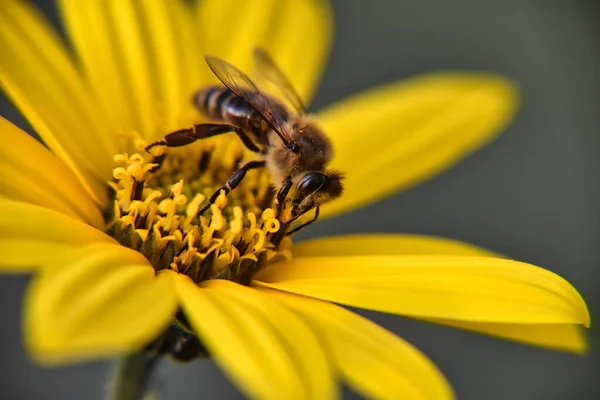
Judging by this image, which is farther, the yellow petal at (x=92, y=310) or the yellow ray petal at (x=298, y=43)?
the yellow ray petal at (x=298, y=43)

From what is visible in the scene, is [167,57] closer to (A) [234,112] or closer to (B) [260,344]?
(A) [234,112]

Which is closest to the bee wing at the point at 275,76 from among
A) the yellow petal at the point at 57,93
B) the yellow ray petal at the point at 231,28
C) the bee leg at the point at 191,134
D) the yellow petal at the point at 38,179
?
the yellow ray petal at the point at 231,28

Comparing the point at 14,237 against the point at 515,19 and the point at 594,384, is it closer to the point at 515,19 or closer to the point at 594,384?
the point at 594,384

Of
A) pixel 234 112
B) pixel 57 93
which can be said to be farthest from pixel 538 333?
pixel 57 93

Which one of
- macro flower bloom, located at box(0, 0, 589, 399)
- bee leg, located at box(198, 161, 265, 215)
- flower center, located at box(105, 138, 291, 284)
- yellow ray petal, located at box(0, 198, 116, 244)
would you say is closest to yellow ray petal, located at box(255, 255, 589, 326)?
macro flower bloom, located at box(0, 0, 589, 399)

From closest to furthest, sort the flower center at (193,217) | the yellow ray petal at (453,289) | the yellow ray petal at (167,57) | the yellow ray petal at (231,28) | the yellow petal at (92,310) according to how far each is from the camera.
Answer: the yellow petal at (92,310), the yellow ray petal at (453,289), the flower center at (193,217), the yellow ray petal at (167,57), the yellow ray petal at (231,28)

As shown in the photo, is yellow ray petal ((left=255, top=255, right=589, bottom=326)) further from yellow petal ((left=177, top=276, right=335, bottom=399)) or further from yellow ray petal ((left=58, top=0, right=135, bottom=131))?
yellow ray petal ((left=58, top=0, right=135, bottom=131))

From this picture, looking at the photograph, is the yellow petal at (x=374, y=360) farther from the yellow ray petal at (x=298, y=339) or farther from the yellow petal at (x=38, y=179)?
the yellow petal at (x=38, y=179)

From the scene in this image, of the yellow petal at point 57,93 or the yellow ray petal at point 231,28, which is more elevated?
Result: the yellow ray petal at point 231,28
